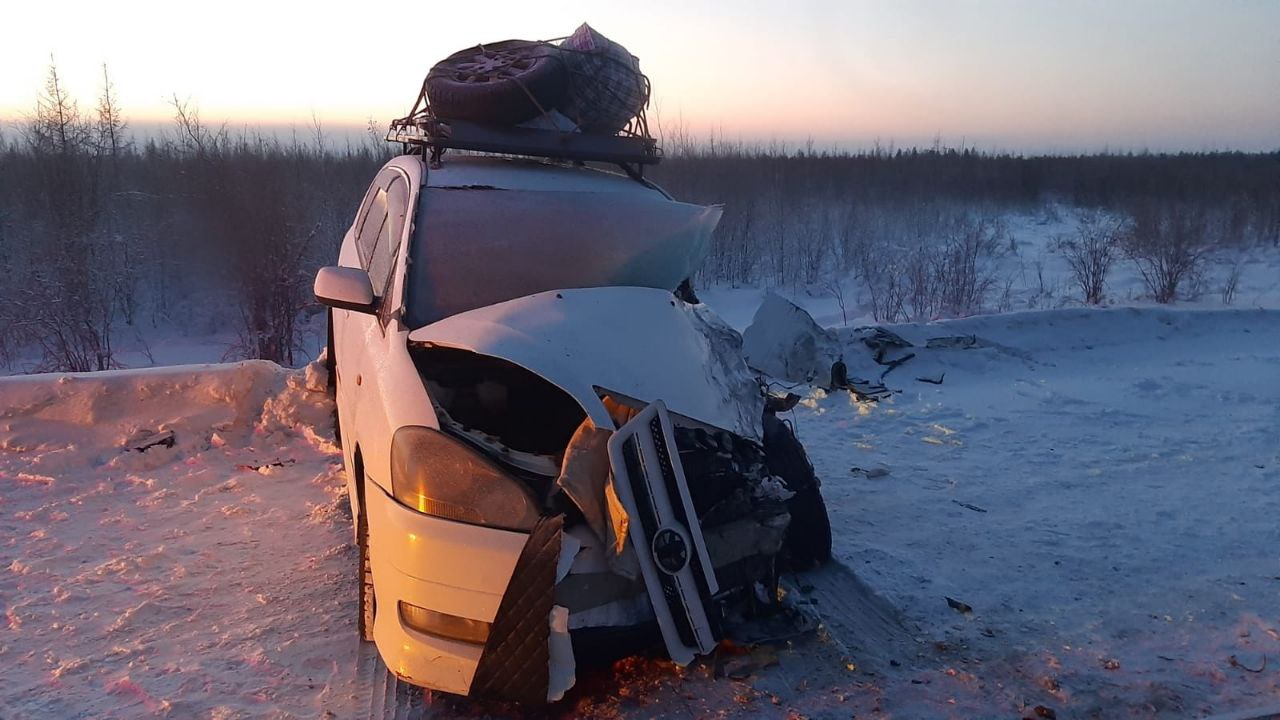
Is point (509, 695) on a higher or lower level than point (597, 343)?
lower

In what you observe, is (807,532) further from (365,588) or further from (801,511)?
(365,588)

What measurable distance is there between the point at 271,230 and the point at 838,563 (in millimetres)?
8065

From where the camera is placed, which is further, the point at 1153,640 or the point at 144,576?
the point at 144,576

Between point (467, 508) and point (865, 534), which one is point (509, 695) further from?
point (865, 534)

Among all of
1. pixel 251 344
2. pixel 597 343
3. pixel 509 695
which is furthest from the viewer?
pixel 251 344

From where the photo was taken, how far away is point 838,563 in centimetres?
376

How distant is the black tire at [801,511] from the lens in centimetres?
365

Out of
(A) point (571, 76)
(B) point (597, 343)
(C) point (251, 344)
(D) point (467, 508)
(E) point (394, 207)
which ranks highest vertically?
(A) point (571, 76)

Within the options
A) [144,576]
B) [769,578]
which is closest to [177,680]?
[144,576]

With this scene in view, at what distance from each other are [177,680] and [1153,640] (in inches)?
141

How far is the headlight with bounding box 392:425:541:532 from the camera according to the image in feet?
7.84

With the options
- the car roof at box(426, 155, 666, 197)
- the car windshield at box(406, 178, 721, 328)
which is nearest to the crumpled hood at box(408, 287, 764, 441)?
the car windshield at box(406, 178, 721, 328)

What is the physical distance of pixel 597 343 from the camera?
110 inches

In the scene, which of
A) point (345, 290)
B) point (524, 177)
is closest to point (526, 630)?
point (345, 290)
